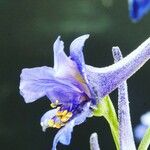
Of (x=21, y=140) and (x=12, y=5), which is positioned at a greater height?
(x=12, y=5)

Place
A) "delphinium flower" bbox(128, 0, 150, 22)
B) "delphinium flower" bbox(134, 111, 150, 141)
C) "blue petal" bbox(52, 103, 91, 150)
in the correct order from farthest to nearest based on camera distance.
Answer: "delphinium flower" bbox(134, 111, 150, 141) → "delphinium flower" bbox(128, 0, 150, 22) → "blue petal" bbox(52, 103, 91, 150)

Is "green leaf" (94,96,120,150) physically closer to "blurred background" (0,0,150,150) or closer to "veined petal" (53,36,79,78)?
"veined petal" (53,36,79,78)

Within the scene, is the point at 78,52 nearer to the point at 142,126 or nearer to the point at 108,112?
the point at 108,112

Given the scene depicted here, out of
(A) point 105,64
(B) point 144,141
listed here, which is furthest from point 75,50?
(A) point 105,64

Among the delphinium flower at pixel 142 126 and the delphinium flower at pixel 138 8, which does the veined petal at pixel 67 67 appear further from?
the delphinium flower at pixel 142 126

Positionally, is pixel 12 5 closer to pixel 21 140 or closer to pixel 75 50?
pixel 21 140

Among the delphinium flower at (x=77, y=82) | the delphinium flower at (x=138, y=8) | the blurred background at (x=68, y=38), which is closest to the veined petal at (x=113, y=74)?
the delphinium flower at (x=77, y=82)

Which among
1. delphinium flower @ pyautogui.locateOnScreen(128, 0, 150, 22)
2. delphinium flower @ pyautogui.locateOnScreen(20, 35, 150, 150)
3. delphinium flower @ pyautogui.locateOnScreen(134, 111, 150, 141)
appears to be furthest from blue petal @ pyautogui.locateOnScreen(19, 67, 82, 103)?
delphinium flower @ pyautogui.locateOnScreen(134, 111, 150, 141)
